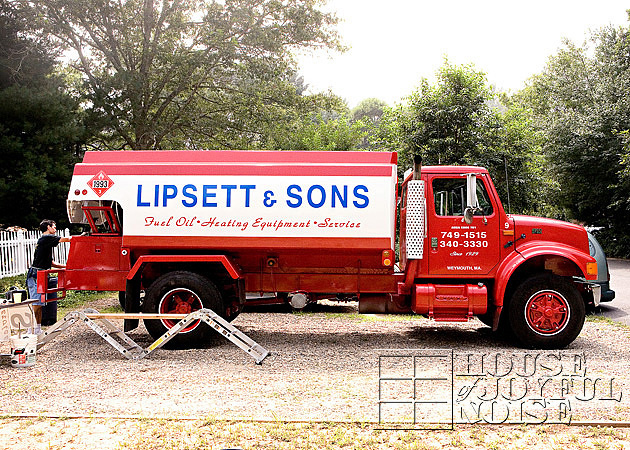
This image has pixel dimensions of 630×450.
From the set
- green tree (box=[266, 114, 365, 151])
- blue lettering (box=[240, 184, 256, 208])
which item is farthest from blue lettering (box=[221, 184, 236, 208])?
green tree (box=[266, 114, 365, 151])

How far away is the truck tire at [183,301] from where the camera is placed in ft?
28.0

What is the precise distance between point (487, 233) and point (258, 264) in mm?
3389

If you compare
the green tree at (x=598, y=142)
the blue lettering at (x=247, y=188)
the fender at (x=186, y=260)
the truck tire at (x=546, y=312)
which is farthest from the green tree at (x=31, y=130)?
the green tree at (x=598, y=142)

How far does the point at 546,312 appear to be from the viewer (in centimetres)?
852

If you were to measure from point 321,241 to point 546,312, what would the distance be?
3.36 m

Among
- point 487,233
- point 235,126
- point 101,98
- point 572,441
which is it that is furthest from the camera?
point 235,126

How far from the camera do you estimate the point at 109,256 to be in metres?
9.00

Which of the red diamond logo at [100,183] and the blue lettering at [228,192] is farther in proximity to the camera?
the red diamond logo at [100,183]

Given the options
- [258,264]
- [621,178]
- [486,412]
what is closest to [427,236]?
[258,264]

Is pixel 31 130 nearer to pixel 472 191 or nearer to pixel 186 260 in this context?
pixel 186 260

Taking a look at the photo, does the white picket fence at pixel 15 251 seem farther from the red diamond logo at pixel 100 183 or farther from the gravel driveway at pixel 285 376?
the red diamond logo at pixel 100 183

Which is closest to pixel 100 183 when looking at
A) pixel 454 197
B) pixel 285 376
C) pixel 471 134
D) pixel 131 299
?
pixel 131 299

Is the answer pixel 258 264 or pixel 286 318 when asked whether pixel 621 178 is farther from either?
pixel 258 264

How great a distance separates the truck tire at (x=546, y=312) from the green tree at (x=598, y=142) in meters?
19.1
